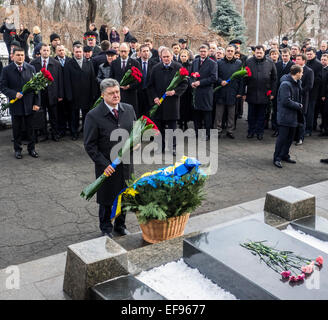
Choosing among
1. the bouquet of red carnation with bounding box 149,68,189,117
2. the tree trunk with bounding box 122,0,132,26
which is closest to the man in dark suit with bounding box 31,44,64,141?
the bouquet of red carnation with bounding box 149,68,189,117

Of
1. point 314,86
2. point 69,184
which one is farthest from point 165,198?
point 314,86

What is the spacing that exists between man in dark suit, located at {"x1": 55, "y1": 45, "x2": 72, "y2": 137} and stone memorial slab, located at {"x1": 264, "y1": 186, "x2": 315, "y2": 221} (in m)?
6.02

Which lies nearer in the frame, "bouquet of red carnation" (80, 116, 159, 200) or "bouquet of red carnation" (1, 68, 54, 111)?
"bouquet of red carnation" (80, 116, 159, 200)

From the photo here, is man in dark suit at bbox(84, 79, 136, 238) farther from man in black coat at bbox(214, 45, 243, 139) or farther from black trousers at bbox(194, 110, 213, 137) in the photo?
man in black coat at bbox(214, 45, 243, 139)

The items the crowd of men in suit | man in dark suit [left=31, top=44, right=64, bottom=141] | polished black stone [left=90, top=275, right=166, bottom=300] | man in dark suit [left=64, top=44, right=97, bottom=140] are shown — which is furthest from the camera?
man in dark suit [left=64, top=44, right=97, bottom=140]

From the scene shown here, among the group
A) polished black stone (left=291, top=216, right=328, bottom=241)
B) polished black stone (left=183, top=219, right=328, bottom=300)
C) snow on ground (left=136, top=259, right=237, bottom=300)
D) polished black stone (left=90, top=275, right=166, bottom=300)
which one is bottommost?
snow on ground (left=136, top=259, right=237, bottom=300)

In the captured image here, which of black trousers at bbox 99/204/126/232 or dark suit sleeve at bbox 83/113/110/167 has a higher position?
dark suit sleeve at bbox 83/113/110/167

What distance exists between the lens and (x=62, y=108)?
1063 centimetres

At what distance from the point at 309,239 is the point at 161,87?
5044 millimetres

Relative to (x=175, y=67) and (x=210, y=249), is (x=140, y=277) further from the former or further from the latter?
(x=175, y=67)

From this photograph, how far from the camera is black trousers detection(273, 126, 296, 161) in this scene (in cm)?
888

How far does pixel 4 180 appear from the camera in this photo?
7.91 m
